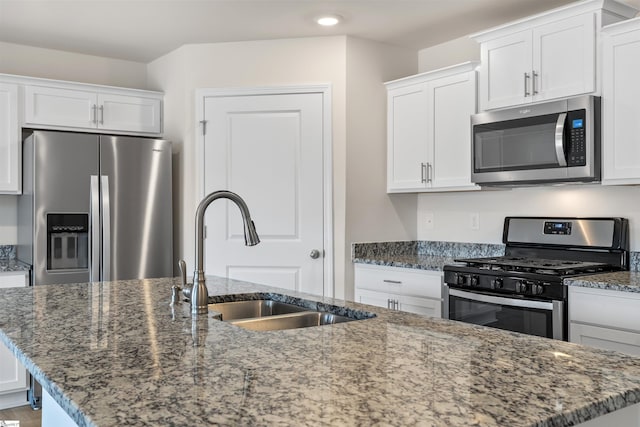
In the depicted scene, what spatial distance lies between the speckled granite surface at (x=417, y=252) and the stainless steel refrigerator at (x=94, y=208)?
137 centimetres

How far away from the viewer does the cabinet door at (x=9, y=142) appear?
3.77 meters

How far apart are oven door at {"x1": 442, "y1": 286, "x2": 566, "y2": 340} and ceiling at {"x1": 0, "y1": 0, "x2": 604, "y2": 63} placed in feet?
5.46

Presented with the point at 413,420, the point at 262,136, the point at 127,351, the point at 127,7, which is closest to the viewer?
the point at 413,420

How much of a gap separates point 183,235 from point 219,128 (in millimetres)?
819

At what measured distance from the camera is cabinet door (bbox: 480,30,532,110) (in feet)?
10.4

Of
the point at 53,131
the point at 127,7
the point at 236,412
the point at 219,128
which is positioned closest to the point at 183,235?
the point at 219,128

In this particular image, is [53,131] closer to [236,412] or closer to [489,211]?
[489,211]

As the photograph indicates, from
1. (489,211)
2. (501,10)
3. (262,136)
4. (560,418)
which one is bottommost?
(560,418)

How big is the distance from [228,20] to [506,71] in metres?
1.71

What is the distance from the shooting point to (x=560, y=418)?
0.87 metres

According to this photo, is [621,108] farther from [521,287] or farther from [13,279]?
[13,279]

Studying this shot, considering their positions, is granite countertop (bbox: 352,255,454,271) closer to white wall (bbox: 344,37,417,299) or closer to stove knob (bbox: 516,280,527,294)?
white wall (bbox: 344,37,417,299)

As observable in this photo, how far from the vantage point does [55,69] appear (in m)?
4.35

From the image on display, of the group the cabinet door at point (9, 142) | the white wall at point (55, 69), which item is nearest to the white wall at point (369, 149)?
the white wall at point (55, 69)
